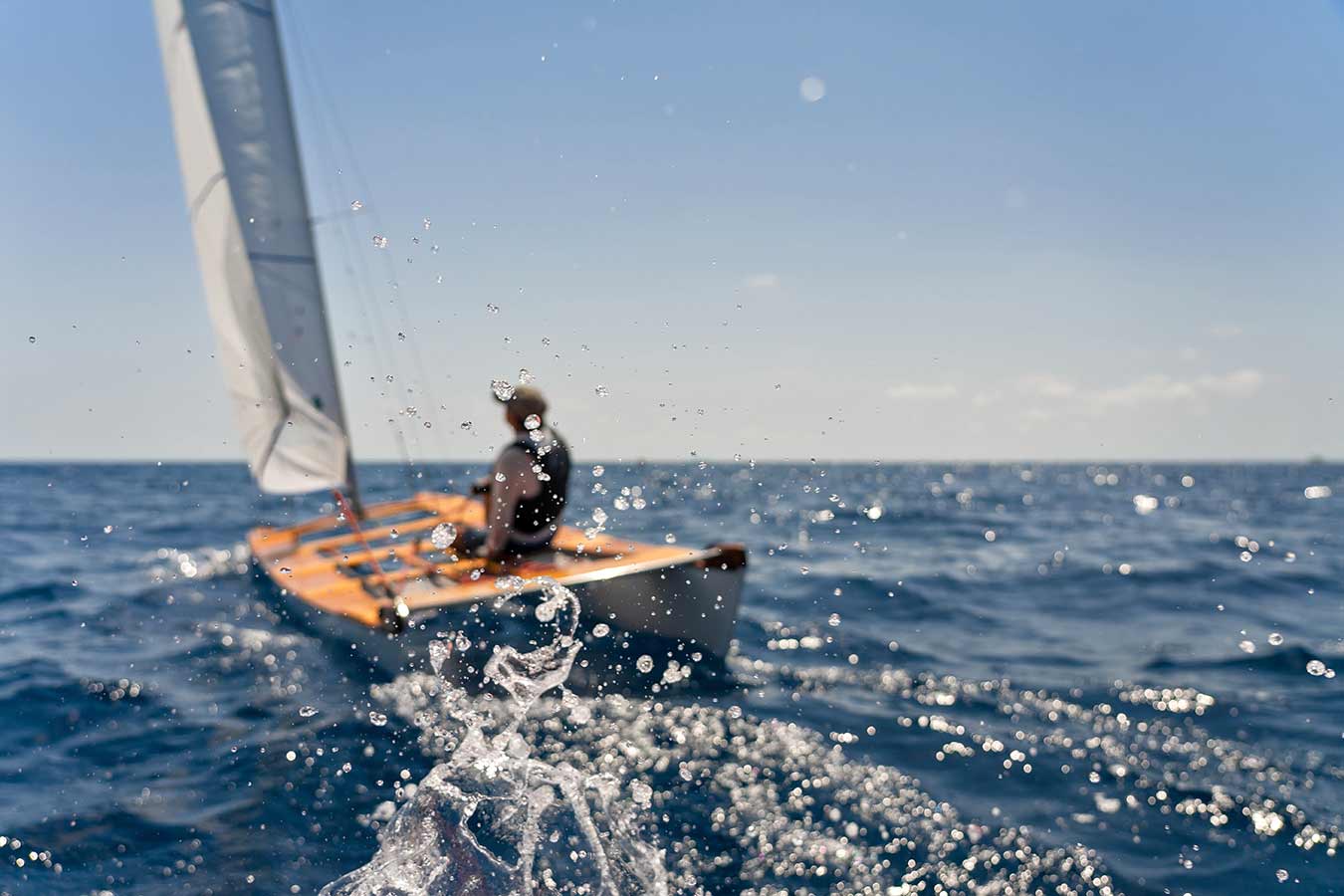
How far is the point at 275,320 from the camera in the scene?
8.33 metres

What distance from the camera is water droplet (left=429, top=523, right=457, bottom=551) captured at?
638cm

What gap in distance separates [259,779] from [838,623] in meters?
4.59

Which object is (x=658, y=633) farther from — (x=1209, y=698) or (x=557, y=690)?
(x=1209, y=698)

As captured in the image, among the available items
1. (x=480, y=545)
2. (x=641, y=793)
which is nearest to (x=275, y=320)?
(x=480, y=545)

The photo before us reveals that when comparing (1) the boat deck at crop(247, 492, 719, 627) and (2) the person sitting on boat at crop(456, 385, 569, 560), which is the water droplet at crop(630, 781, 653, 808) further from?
(2) the person sitting on boat at crop(456, 385, 569, 560)

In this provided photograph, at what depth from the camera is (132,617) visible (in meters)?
7.30

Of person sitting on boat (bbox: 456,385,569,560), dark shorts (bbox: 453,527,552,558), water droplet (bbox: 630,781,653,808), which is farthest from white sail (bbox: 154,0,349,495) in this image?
water droplet (bbox: 630,781,653,808)

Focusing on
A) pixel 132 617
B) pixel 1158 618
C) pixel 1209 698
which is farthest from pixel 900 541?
pixel 132 617

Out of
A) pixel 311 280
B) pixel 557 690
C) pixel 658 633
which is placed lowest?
pixel 557 690

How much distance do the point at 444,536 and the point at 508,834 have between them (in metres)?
3.79

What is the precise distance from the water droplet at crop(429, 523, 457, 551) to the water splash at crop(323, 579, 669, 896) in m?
2.14

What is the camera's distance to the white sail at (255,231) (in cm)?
786

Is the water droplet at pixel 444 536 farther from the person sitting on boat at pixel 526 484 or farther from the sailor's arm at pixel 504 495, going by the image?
the sailor's arm at pixel 504 495

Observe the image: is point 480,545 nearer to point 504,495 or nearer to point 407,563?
point 504,495
